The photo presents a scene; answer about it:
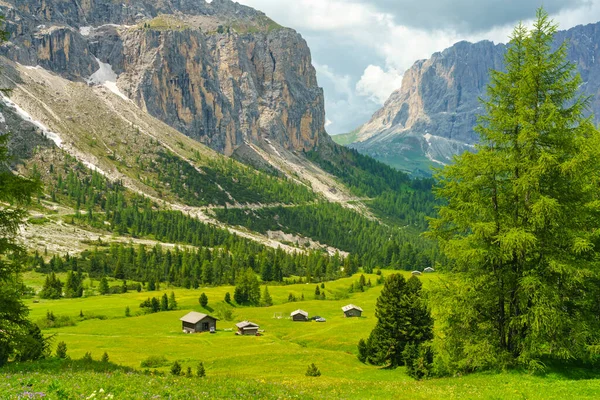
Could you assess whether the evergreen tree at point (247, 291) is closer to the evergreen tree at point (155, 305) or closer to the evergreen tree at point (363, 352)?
the evergreen tree at point (155, 305)

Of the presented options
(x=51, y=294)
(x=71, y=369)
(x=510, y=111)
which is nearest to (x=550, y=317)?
(x=510, y=111)

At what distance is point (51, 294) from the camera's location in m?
109

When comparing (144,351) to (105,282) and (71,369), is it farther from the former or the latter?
(105,282)

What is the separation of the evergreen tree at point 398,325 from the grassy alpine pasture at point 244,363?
260cm

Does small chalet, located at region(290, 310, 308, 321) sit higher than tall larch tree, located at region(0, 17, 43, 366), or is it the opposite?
tall larch tree, located at region(0, 17, 43, 366)

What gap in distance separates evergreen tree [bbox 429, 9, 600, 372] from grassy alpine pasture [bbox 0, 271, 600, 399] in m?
1.66

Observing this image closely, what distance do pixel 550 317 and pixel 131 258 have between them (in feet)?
488

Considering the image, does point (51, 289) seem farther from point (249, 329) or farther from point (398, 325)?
point (398, 325)

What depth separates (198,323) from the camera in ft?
266

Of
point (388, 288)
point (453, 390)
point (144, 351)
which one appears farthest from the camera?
point (144, 351)

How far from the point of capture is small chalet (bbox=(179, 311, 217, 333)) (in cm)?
8083

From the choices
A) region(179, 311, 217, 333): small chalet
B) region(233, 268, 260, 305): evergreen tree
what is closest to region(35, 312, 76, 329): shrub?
region(179, 311, 217, 333): small chalet

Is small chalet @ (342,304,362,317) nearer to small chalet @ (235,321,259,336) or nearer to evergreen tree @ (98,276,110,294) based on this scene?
small chalet @ (235,321,259,336)

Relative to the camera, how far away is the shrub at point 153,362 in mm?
53656
